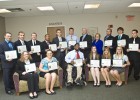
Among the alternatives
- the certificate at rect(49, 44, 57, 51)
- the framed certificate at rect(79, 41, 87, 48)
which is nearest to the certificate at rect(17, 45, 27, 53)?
the certificate at rect(49, 44, 57, 51)

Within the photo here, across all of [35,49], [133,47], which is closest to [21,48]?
[35,49]

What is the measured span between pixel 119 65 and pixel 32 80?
7.45 feet

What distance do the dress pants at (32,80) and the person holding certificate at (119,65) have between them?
77.5 inches

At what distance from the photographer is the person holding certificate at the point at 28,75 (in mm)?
4461

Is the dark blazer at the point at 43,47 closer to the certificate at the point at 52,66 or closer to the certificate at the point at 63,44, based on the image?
the certificate at the point at 63,44

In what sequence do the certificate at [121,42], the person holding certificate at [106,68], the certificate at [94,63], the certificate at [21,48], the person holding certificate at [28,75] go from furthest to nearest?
the certificate at [121,42] → the certificate at [94,63] → the person holding certificate at [106,68] → the certificate at [21,48] → the person holding certificate at [28,75]

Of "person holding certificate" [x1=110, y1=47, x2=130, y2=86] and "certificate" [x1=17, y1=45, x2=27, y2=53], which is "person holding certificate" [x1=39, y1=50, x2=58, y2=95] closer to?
"certificate" [x1=17, y1=45, x2=27, y2=53]

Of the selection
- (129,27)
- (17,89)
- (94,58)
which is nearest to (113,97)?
(94,58)

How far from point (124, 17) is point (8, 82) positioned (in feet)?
20.1

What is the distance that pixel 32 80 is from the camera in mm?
4469

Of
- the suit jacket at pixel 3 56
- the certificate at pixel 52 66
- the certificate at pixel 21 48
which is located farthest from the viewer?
the certificate at pixel 21 48

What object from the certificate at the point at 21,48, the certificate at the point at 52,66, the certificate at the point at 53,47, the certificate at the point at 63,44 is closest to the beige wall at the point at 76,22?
the certificate at the point at 63,44

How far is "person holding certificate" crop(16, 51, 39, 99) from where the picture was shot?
4461 mm

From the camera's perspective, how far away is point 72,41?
5883 mm
